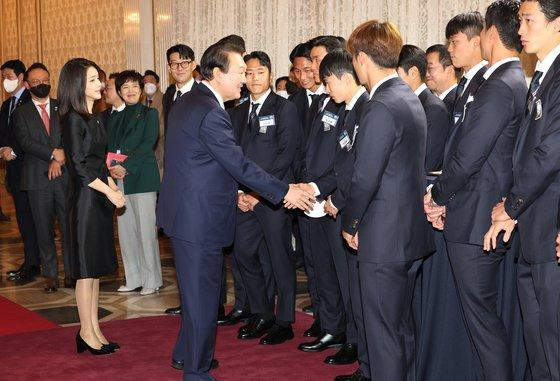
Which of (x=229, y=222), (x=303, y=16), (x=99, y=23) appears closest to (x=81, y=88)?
(x=229, y=222)

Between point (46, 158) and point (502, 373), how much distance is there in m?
4.23

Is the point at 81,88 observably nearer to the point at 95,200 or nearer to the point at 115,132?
the point at 95,200

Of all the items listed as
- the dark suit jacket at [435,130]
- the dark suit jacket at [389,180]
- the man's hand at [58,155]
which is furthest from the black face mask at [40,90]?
the dark suit jacket at [389,180]

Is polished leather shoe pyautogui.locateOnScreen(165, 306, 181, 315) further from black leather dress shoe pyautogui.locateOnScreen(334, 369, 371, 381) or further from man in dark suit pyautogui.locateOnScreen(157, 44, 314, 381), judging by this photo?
black leather dress shoe pyautogui.locateOnScreen(334, 369, 371, 381)

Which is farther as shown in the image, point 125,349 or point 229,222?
point 125,349

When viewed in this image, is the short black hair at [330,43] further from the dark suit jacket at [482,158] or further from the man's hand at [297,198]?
the dark suit jacket at [482,158]

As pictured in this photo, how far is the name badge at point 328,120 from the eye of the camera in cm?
424

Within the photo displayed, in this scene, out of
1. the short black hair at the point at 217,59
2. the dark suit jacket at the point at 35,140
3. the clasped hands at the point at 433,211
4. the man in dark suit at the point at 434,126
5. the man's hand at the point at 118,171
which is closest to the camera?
the clasped hands at the point at 433,211

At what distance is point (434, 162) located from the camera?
4023mm

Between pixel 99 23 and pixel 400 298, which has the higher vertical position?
pixel 99 23

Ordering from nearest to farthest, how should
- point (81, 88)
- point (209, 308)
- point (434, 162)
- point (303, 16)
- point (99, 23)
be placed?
point (209, 308)
point (434, 162)
point (81, 88)
point (303, 16)
point (99, 23)

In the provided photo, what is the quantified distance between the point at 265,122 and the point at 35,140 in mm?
2409

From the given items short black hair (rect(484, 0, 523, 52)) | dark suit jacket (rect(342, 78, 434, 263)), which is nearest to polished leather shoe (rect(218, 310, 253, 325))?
dark suit jacket (rect(342, 78, 434, 263))

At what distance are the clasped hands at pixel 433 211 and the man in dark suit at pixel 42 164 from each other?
3678 mm
